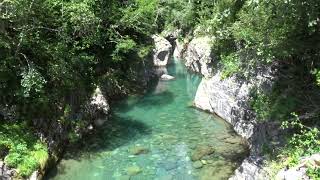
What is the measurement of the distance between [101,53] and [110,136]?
767cm

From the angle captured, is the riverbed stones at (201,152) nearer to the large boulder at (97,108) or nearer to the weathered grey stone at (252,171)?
the weathered grey stone at (252,171)

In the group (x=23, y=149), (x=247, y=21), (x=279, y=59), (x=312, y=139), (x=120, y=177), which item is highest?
(x=247, y=21)

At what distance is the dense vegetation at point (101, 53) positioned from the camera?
14.9 meters

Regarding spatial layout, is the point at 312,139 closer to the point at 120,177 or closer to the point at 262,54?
the point at 262,54

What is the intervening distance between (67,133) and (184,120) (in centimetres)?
686

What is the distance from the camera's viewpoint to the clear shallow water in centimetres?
1788

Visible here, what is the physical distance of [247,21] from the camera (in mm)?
18734

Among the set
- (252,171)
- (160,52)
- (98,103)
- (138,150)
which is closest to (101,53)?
(98,103)

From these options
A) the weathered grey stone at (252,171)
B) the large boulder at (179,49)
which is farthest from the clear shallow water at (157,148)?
the large boulder at (179,49)

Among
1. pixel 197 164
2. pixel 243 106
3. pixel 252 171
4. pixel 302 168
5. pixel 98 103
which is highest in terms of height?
pixel 243 106

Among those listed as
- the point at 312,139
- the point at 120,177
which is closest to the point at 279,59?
the point at 312,139

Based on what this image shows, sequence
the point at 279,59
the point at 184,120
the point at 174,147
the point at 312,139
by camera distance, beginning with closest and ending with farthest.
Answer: the point at 312,139, the point at 279,59, the point at 174,147, the point at 184,120

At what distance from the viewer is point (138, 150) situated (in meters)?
20.1

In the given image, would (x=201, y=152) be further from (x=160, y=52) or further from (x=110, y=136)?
(x=160, y=52)
